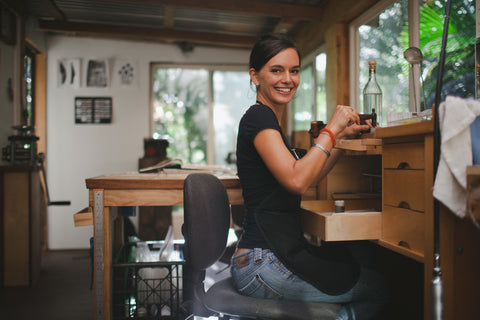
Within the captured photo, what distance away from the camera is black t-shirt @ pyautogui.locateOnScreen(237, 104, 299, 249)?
1168mm

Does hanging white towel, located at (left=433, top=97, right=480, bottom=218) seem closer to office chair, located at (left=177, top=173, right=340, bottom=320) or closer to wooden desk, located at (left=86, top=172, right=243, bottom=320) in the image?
office chair, located at (left=177, top=173, right=340, bottom=320)

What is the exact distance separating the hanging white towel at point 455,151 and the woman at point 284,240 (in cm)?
33

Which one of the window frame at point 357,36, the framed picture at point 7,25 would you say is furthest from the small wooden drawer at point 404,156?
the framed picture at point 7,25

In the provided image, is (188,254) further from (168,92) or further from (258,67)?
(168,92)

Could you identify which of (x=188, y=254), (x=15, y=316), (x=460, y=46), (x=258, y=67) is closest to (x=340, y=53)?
(x=460, y=46)

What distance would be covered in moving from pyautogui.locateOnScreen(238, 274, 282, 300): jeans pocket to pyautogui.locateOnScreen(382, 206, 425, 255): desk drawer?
0.41m

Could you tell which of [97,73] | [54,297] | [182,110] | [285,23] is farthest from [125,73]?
[54,297]

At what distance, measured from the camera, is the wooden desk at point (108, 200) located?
150 centimetres

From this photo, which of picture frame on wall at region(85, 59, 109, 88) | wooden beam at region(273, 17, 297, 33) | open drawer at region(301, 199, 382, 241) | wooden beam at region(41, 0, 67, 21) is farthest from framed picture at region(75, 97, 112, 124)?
open drawer at region(301, 199, 382, 241)

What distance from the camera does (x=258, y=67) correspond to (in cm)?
136

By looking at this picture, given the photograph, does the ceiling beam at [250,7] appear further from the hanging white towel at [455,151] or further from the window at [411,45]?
the hanging white towel at [455,151]

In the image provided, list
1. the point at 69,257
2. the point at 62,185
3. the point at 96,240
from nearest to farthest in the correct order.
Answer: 1. the point at 96,240
2. the point at 69,257
3. the point at 62,185

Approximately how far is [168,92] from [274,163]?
4.07 m

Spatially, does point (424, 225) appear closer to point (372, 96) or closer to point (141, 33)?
point (372, 96)
